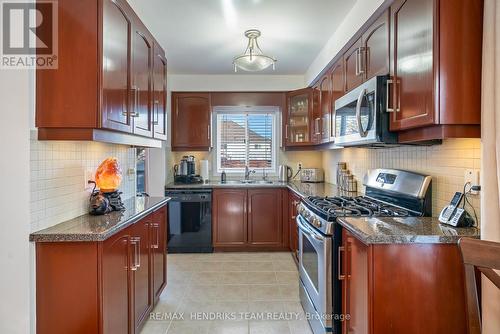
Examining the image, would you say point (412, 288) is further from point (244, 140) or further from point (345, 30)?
point (244, 140)

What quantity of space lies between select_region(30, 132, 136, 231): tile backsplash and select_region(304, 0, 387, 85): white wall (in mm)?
2125

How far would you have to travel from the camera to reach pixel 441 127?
55.2 inches

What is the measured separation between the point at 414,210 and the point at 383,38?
42.8 inches

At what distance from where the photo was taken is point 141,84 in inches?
85.0

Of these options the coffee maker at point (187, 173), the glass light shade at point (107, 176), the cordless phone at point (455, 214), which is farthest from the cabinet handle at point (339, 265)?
the coffee maker at point (187, 173)

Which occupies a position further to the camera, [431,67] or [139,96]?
[139,96]

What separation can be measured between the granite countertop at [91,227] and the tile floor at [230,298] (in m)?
0.94

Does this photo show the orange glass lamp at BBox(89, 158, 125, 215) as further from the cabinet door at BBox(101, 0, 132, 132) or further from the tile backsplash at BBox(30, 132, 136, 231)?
the cabinet door at BBox(101, 0, 132, 132)

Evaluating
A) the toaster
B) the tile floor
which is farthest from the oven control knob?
the toaster

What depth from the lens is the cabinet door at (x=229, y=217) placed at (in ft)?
13.4

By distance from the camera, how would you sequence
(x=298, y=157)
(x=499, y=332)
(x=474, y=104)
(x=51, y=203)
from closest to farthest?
(x=499, y=332) < (x=474, y=104) < (x=51, y=203) < (x=298, y=157)

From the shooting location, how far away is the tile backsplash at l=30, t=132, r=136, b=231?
154cm

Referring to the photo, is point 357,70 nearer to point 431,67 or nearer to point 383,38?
point 383,38

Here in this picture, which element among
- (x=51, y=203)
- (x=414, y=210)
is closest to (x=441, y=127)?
(x=414, y=210)
